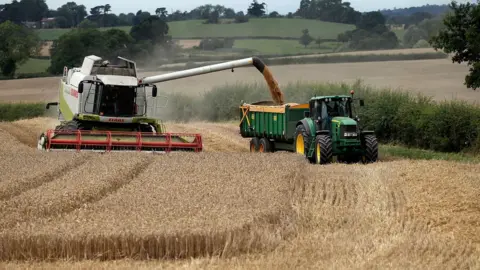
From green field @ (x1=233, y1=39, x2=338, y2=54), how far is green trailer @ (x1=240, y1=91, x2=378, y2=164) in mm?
34848

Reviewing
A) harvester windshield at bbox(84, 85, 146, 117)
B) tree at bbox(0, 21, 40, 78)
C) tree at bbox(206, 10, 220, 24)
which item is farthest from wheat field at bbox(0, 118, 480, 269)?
tree at bbox(206, 10, 220, 24)

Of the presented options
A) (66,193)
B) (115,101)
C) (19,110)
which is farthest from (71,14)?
(66,193)

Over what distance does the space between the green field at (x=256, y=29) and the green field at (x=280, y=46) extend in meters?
0.91

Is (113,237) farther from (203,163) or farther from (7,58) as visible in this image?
(7,58)

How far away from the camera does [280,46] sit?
64750mm

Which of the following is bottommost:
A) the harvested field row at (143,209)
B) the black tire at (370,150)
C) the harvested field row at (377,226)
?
the black tire at (370,150)

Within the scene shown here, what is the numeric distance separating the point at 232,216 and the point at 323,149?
29.1ft

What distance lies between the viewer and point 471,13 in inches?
1046

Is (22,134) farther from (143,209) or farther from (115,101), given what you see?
(143,209)

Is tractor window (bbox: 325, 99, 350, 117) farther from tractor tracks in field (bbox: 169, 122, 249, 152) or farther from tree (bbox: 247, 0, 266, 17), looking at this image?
tree (bbox: 247, 0, 266, 17)

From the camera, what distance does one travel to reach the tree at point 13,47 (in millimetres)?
58938

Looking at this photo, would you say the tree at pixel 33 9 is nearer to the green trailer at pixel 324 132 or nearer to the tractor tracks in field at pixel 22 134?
the tractor tracks in field at pixel 22 134

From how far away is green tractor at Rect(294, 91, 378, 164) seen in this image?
20.1m

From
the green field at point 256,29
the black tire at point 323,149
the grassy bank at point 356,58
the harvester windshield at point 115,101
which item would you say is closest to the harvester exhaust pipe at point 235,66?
the harvester windshield at point 115,101
